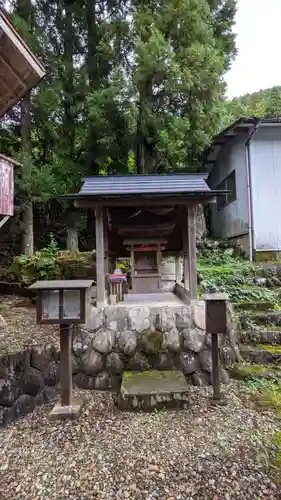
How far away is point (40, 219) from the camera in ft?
37.2

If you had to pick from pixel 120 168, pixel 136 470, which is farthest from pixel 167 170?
pixel 136 470

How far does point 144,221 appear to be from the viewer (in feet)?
19.9

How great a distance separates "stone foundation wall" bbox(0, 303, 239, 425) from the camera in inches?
167

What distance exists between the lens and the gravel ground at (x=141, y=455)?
2551mm

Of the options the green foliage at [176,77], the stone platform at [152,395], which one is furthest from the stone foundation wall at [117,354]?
the green foliage at [176,77]

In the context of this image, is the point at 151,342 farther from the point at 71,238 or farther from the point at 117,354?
the point at 71,238

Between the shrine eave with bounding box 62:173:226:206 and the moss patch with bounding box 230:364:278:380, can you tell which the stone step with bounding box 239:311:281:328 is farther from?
the shrine eave with bounding box 62:173:226:206

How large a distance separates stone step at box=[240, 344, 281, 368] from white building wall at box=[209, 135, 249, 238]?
184 inches

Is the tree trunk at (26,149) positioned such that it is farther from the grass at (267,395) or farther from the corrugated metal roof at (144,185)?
the grass at (267,395)

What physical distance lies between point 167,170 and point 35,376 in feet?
27.5

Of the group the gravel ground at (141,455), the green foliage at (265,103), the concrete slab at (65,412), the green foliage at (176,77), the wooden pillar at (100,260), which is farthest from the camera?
the green foliage at (265,103)

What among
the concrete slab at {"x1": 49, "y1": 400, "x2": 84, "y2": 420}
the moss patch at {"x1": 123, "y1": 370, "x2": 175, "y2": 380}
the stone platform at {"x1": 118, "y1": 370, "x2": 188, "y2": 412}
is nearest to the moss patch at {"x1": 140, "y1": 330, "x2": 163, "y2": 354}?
the moss patch at {"x1": 123, "y1": 370, "x2": 175, "y2": 380}

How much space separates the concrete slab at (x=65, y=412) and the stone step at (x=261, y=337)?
9.58ft

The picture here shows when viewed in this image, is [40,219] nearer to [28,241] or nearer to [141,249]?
[28,241]
